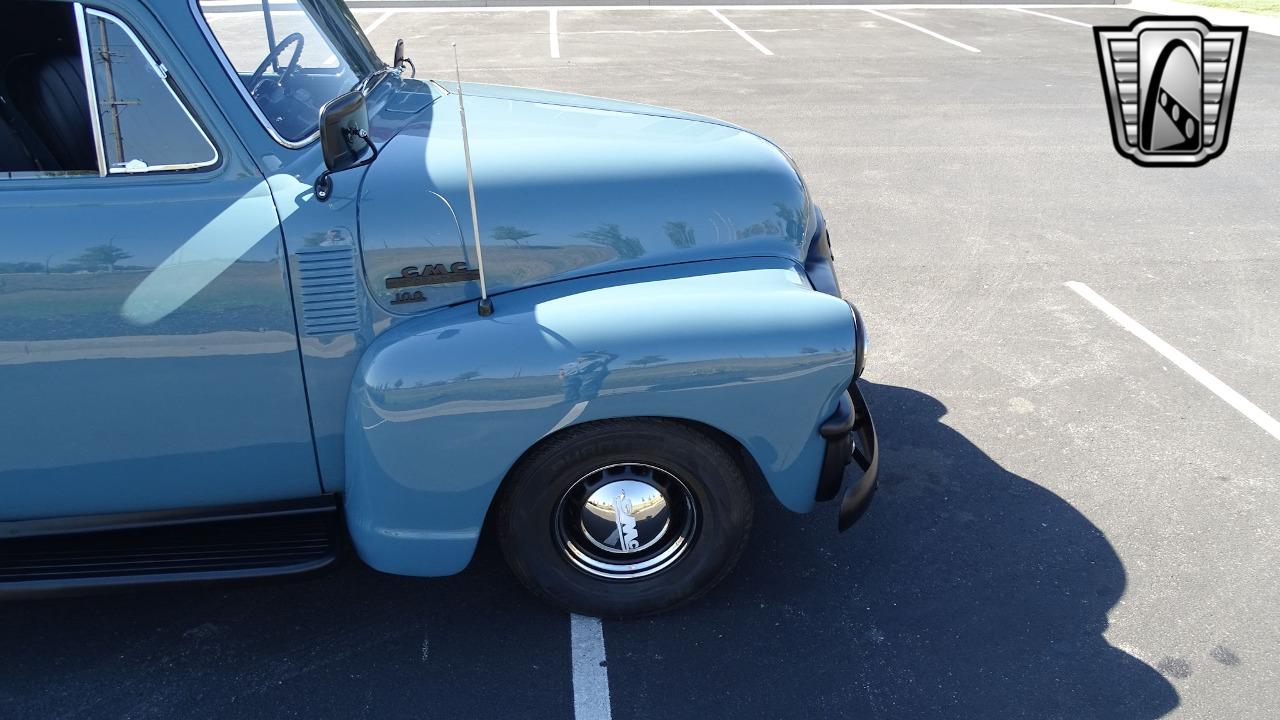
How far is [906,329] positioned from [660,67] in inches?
313

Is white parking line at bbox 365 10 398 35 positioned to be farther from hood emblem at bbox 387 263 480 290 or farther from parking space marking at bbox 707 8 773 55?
hood emblem at bbox 387 263 480 290

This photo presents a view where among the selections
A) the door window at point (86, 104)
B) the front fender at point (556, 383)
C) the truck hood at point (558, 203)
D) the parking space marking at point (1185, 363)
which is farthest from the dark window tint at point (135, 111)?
the parking space marking at point (1185, 363)

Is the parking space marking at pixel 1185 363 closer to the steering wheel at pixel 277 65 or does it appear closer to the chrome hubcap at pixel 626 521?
the chrome hubcap at pixel 626 521

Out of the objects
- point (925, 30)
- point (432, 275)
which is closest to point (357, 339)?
point (432, 275)

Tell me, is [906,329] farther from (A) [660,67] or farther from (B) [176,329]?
(A) [660,67]

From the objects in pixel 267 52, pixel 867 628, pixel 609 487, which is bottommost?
pixel 867 628

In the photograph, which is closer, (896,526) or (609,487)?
(609,487)

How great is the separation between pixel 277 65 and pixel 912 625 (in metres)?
2.69

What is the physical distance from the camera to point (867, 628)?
3.39 meters

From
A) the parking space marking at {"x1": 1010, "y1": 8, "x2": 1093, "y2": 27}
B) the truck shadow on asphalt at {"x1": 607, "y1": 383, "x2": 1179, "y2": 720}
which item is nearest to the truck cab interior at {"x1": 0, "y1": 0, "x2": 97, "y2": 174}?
the truck shadow on asphalt at {"x1": 607, "y1": 383, "x2": 1179, "y2": 720}

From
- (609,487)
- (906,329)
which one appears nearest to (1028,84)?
(906,329)

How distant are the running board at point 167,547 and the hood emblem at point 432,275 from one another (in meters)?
0.74

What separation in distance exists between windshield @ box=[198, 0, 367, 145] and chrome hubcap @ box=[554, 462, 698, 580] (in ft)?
4.45

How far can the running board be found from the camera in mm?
3039
